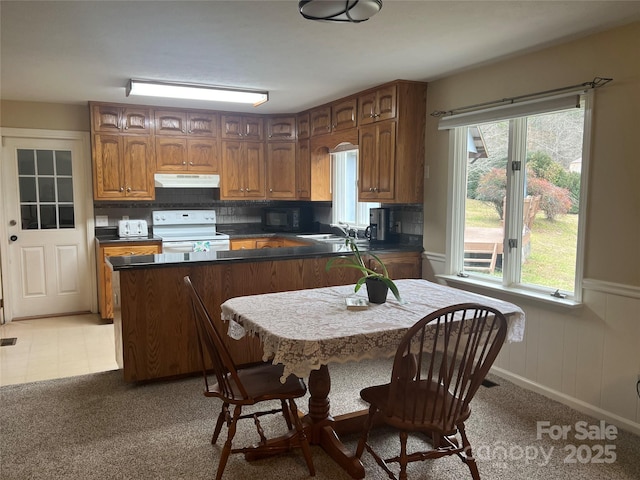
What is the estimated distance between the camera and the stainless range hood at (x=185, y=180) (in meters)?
5.24

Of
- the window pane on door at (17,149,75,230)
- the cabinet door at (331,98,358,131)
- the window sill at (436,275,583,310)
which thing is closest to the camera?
the window sill at (436,275,583,310)

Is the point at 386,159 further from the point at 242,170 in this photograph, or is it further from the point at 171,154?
the point at 171,154

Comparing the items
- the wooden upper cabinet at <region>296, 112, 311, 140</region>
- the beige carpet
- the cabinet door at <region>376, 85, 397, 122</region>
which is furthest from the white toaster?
the cabinet door at <region>376, 85, 397, 122</region>

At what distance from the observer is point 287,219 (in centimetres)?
593

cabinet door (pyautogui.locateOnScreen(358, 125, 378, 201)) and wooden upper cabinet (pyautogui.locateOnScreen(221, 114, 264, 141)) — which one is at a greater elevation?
wooden upper cabinet (pyautogui.locateOnScreen(221, 114, 264, 141))

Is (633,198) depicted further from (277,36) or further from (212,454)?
(212,454)

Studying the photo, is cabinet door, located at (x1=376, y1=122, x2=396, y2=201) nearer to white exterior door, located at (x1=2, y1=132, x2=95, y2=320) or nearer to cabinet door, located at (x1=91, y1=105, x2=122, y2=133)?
cabinet door, located at (x1=91, y1=105, x2=122, y2=133)

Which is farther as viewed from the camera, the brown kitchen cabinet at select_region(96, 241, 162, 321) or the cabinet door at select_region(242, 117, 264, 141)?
the cabinet door at select_region(242, 117, 264, 141)

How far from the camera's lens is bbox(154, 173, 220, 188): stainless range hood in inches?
206

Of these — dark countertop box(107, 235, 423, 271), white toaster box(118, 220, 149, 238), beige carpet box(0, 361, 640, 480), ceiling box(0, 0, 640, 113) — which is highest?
ceiling box(0, 0, 640, 113)

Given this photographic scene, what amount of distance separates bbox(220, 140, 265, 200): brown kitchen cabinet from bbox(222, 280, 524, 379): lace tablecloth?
10.3 feet

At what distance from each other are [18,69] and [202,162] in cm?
212

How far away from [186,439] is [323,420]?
2.43ft

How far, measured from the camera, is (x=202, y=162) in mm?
5438
